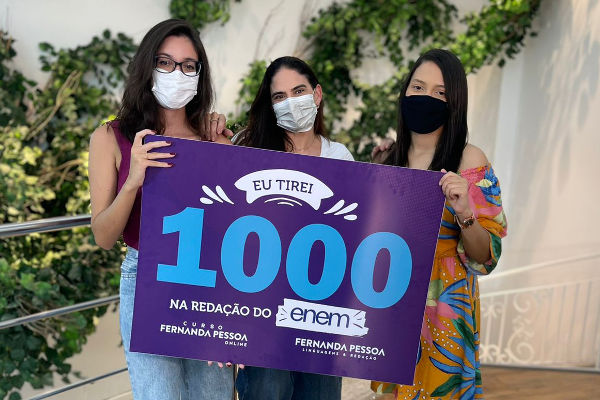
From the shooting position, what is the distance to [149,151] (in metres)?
1.67

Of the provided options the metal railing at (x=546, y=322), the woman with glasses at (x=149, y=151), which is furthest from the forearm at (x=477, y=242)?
the metal railing at (x=546, y=322)

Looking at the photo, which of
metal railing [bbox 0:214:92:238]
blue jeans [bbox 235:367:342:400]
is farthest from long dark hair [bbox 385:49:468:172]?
metal railing [bbox 0:214:92:238]

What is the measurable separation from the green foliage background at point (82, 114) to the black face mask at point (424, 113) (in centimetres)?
188

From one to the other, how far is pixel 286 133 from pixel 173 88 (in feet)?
1.44

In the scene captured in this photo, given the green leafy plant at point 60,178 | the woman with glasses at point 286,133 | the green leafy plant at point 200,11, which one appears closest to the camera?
the woman with glasses at point 286,133

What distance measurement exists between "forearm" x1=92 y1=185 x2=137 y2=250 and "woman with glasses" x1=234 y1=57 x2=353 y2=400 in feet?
1.71

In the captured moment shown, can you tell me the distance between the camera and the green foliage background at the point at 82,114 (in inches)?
153

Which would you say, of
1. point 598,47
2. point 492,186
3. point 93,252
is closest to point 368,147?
point 598,47

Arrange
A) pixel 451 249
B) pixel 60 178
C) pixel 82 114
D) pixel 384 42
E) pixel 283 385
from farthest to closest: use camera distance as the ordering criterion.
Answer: pixel 384 42 → pixel 82 114 → pixel 60 178 → pixel 283 385 → pixel 451 249

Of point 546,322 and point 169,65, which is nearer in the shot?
point 169,65

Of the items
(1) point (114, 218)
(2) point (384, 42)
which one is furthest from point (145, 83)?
(2) point (384, 42)

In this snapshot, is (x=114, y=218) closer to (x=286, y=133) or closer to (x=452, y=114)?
(x=286, y=133)

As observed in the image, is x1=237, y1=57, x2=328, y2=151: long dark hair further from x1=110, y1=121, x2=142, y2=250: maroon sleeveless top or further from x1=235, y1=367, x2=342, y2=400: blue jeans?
x1=235, y1=367, x2=342, y2=400: blue jeans

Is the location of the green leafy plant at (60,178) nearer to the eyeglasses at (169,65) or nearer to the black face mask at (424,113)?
the eyeglasses at (169,65)
